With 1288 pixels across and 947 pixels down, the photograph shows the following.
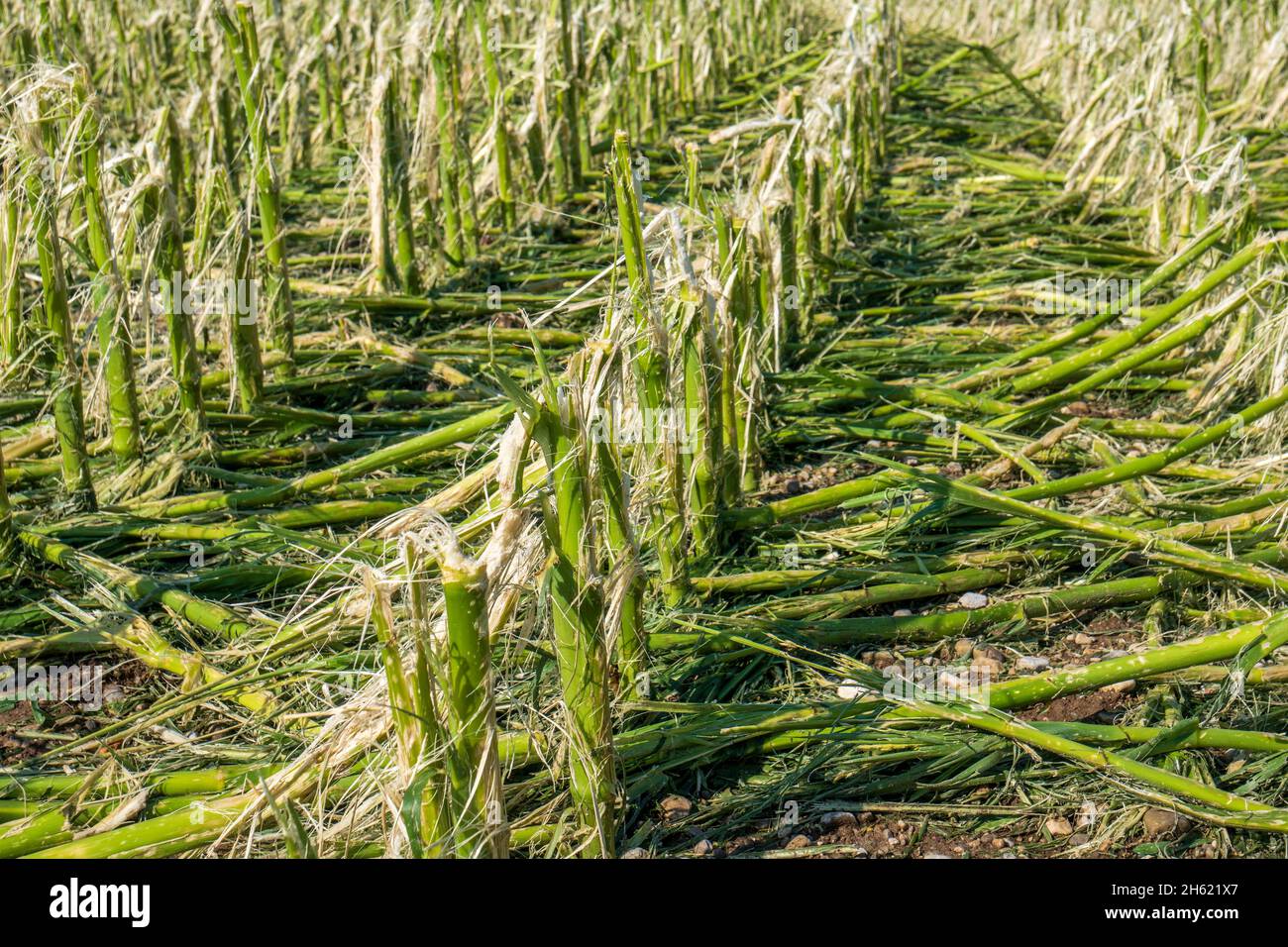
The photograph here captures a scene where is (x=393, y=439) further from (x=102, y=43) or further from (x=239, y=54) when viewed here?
(x=102, y=43)

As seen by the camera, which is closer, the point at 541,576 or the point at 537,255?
the point at 541,576

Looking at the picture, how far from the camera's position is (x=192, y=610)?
345 centimetres

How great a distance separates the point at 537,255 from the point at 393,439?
2.10 meters

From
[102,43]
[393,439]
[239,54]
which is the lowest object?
[393,439]

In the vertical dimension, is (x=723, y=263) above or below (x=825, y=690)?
above

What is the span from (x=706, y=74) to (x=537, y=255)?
3973mm

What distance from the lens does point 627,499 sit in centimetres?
275

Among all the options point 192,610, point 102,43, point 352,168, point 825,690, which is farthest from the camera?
point 102,43

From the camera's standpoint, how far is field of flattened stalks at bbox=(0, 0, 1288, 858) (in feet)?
8.22

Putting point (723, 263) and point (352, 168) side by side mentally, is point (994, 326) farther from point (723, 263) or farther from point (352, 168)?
point (352, 168)

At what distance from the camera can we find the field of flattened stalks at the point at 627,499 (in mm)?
2506

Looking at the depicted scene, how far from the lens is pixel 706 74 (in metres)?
9.87
